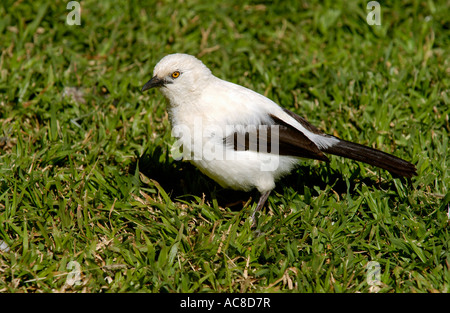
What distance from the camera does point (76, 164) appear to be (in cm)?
518

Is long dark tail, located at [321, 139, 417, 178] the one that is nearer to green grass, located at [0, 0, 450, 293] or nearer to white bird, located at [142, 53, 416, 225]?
white bird, located at [142, 53, 416, 225]

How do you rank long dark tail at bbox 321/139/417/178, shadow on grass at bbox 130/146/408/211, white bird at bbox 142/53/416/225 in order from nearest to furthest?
white bird at bbox 142/53/416/225 → long dark tail at bbox 321/139/417/178 → shadow on grass at bbox 130/146/408/211

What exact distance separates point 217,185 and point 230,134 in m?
0.87

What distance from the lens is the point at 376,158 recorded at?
4.73m

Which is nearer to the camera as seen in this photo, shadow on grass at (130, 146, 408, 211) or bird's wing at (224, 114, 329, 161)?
bird's wing at (224, 114, 329, 161)

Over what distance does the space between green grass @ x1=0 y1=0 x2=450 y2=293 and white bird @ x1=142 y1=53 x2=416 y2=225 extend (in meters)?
0.32

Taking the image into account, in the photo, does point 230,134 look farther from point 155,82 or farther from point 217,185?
point 217,185

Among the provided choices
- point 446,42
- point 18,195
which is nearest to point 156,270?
point 18,195

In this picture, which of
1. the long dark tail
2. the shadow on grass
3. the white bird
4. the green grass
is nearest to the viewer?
the green grass

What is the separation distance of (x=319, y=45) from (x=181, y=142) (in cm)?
330

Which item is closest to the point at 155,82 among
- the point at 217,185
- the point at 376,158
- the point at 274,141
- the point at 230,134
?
the point at 230,134

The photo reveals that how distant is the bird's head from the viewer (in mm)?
4555

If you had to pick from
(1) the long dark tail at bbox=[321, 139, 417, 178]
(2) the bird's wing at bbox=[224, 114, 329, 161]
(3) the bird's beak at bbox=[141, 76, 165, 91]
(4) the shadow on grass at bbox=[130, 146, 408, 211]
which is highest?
(3) the bird's beak at bbox=[141, 76, 165, 91]

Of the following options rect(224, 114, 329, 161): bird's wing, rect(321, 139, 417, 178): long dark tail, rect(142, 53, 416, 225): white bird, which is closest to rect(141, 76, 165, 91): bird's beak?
rect(142, 53, 416, 225): white bird
